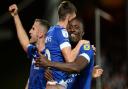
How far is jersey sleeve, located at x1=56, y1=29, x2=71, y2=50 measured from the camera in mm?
8836

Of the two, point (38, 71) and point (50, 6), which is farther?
point (50, 6)

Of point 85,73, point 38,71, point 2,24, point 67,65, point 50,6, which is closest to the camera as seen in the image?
point 67,65

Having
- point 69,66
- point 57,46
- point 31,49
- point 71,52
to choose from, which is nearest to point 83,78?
point 71,52

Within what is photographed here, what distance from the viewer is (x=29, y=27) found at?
1517 centimetres

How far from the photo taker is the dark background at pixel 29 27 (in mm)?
15102

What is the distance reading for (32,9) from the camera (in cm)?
1534

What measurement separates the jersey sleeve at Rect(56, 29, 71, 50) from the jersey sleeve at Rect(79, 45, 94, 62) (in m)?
0.21

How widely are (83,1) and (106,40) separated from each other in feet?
3.39

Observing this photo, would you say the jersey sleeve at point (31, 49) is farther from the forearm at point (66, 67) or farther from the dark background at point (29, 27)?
the dark background at point (29, 27)

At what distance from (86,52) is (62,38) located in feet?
1.38

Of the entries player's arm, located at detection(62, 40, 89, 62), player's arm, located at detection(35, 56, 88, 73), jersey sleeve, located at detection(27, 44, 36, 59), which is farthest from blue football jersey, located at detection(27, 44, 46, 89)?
player's arm, located at detection(35, 56, 88, 73)

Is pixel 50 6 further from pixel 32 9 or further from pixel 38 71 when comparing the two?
pixel 38 71

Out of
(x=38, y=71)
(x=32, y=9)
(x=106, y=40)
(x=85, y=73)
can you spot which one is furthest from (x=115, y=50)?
(x=85, y=73)

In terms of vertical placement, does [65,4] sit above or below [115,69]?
above
